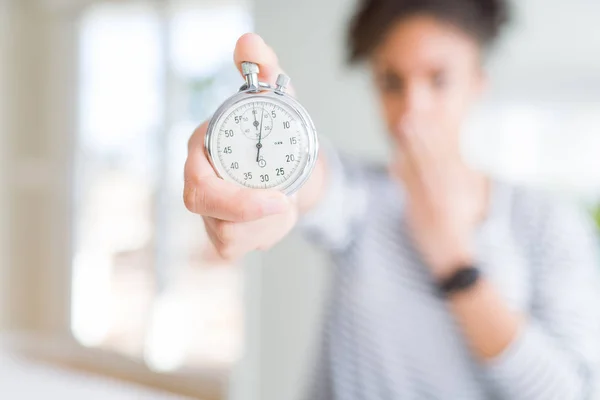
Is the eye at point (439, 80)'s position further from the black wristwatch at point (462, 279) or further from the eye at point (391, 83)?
the black wristwatch at point (462, 279)

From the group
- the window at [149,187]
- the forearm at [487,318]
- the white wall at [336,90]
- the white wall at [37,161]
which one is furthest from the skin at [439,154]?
the white wall at [37,161]

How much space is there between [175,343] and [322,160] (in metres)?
1.90

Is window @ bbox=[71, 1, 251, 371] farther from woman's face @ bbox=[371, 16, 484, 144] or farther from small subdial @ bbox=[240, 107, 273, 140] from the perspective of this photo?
small subdial @ bbox=[240, 107, 273, 140]

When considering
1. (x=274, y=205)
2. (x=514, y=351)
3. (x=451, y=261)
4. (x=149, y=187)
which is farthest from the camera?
(x=149, y=187)

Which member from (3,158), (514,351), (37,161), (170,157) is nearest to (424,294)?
(514,351)

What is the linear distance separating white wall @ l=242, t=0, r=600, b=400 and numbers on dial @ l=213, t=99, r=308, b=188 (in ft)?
4.13

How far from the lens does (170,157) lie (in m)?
2.63

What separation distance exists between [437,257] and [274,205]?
832 millimetres

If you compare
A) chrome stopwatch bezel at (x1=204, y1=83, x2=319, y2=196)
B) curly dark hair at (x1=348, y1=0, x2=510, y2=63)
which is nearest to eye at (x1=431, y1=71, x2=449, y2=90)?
curly dark hair at (x1=348, y1=0, x2=510, y2=63)

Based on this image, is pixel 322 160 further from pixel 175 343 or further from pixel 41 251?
pixel 41 251

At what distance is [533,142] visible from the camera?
1.71 metres

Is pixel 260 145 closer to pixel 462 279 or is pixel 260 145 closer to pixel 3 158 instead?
pixel 462 279

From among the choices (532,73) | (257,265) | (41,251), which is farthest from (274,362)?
(41,251)

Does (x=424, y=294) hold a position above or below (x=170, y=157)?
below
